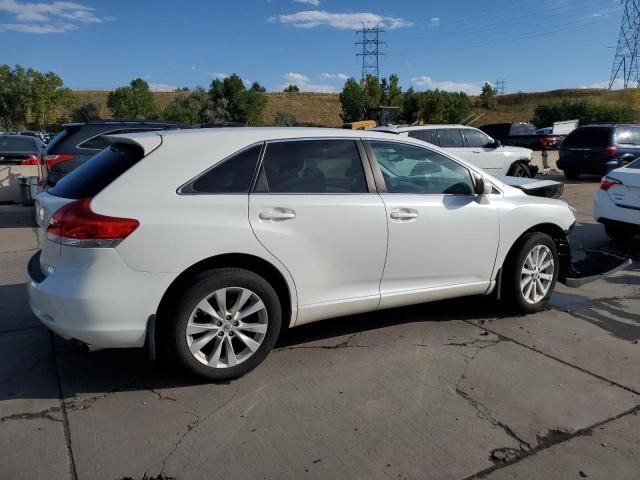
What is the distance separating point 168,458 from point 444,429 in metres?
1.52

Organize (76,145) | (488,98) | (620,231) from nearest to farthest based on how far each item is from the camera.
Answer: (620,231) → (76,145) → (488,98)

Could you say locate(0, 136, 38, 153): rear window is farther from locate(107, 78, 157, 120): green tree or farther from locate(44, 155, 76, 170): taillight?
locate(107, 78, 157, 120): green tree

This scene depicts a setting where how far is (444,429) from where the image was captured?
3.23m

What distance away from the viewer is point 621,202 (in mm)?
7992

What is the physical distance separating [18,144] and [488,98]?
74.9m

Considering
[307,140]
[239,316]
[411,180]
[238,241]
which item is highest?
[307,140]

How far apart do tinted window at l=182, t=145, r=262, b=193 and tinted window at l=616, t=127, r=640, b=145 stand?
15.6 meters

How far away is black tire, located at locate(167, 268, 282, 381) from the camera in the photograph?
11.5 ft

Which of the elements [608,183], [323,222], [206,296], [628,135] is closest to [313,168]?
[323,222]

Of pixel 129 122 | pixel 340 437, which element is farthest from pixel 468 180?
pixel 129 122

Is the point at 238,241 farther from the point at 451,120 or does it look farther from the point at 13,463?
the point at 451,120

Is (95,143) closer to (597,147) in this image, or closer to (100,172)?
(100,172)

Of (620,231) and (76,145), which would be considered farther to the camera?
(76,145)

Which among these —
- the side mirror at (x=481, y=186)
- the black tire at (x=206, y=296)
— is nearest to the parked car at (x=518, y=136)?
the side mirror at (x=481, y=186)
